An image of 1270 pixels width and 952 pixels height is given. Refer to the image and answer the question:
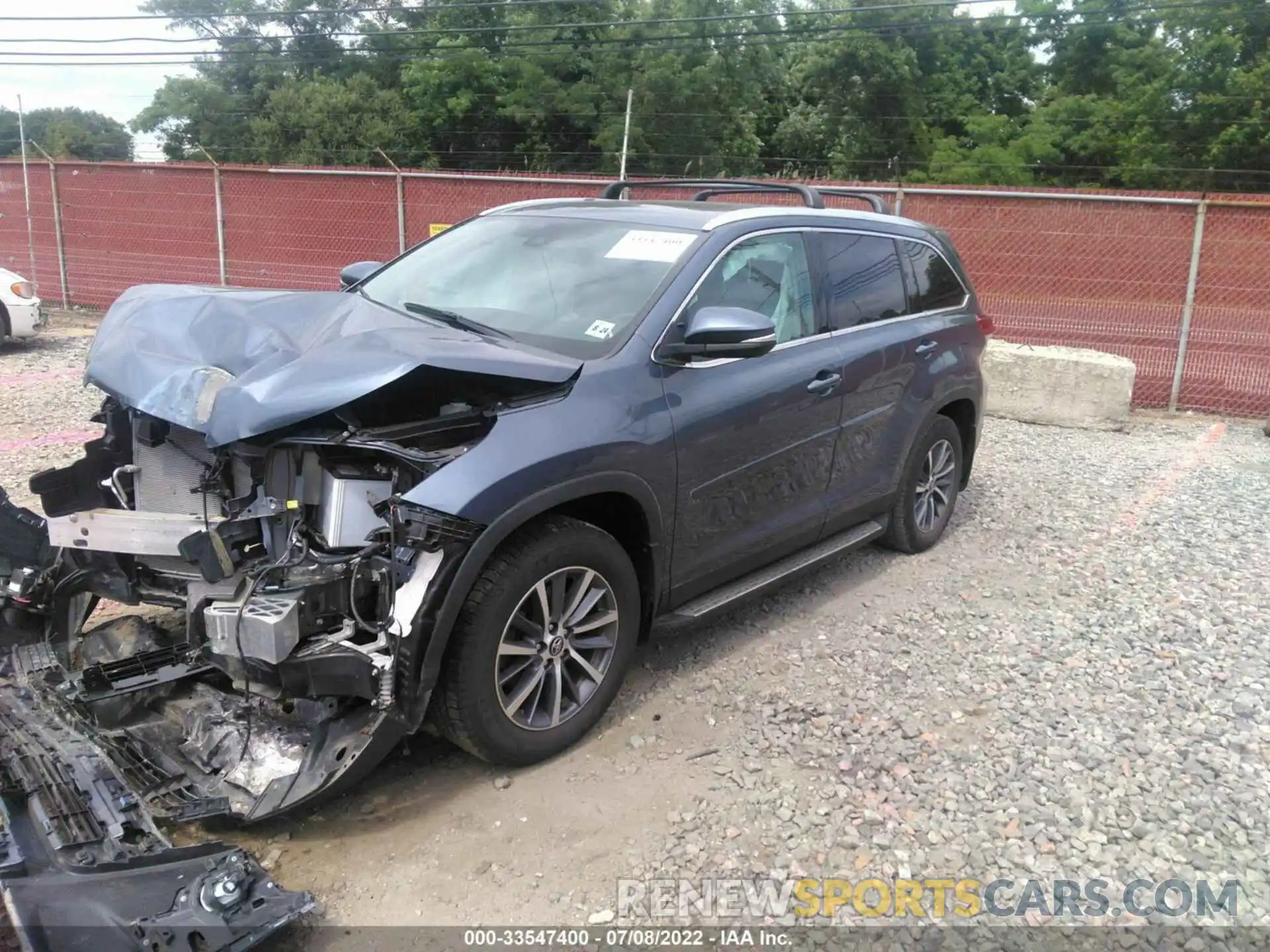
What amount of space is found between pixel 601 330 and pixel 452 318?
643 millimetres

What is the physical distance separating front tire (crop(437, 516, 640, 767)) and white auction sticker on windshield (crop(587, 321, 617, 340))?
72cm

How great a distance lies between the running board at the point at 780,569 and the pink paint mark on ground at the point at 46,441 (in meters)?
5.23

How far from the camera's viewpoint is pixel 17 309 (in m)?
11.2

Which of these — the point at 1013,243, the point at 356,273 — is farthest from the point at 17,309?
the point at 1013,243

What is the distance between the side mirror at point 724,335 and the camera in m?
3.60

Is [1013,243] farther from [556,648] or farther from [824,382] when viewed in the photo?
[556,648]

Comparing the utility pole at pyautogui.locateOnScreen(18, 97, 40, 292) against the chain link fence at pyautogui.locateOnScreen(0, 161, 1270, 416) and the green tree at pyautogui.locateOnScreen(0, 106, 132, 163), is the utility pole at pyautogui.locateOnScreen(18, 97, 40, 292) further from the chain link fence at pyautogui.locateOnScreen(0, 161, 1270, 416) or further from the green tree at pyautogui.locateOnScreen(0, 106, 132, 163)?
the green tree at pyautogui.locateOnScreen(0, 106, 132, 163)

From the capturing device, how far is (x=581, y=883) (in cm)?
296

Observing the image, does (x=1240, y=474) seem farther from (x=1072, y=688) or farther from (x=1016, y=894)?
(x=1016, y=894)

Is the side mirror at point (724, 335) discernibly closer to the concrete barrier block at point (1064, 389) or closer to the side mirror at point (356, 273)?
the side mirror at point (356, 273)

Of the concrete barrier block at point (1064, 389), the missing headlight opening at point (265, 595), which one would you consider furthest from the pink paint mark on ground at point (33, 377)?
the concrete barrier block at point (1064, 389)

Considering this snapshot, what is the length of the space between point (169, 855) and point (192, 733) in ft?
2.53

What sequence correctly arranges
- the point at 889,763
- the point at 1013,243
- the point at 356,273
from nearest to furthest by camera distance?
1. the point at 889,763
2. the point at 356,273
3. the point at 1013,243

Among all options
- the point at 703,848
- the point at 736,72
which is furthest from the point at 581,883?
the point at 736,72
